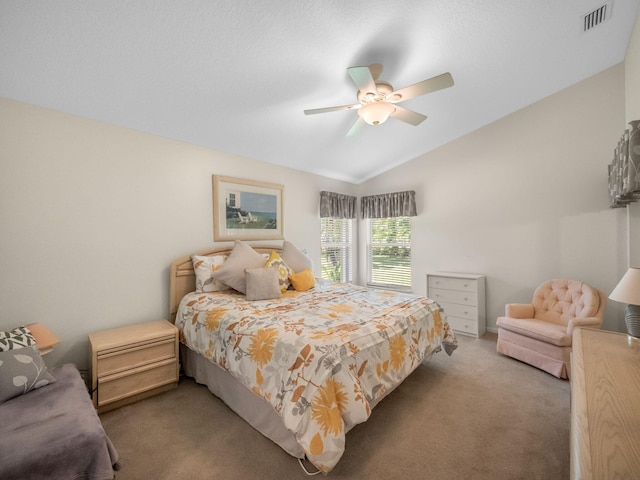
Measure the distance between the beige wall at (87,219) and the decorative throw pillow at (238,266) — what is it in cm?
47

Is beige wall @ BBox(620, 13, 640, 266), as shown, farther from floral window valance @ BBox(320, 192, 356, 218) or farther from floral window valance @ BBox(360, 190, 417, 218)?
floral window valance @ BBox(320, 192, 356, 218)

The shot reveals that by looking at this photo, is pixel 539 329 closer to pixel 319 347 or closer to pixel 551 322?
pixel 551 322

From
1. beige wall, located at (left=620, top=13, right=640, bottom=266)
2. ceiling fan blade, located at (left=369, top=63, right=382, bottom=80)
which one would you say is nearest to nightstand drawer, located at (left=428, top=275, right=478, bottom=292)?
beige wall, located at (left=620, top=13, right=640, bottom=266)

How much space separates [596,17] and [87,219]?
4.50m

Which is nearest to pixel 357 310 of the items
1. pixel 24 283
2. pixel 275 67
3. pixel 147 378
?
pixel 147 378

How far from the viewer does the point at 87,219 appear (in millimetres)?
2432

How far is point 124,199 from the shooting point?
8.67 ft

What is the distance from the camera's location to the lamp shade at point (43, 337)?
1.96m

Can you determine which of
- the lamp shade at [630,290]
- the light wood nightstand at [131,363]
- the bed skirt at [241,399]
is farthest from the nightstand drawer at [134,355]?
the lamp shade at [630,290]

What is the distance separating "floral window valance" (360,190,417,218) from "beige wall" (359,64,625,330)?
0.18m

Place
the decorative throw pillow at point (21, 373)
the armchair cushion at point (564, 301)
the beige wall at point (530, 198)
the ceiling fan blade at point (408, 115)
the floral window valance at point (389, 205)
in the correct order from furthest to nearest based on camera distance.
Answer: the floral window valance at point (389, 205)
the beige wall at point (530, 198)
the armchair cushion at point (564, 301)
the ceiling fan blade at point (408, 115)
the decorative throw pillow at point (21, 373)

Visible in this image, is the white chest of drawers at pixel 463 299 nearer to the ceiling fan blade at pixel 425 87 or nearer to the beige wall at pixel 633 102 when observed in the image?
the beige wall at pixel 633 102

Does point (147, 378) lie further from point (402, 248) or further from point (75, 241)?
point (402, 248)

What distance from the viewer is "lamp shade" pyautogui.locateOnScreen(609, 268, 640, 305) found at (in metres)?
1.63
